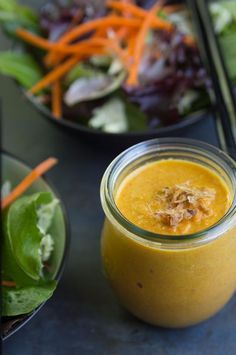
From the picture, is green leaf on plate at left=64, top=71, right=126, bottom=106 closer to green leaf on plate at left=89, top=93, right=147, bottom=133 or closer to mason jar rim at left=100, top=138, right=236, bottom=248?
green leaf on plate at left=89, top=93, right=147, bottom=133

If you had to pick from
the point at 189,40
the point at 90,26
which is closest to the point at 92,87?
the point at 90,26

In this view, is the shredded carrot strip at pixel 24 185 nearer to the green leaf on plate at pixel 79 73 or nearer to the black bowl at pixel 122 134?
the black bowl at pixel 122 134

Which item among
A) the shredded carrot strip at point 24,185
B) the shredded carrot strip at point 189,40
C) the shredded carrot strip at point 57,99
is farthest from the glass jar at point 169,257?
the shredded carrot strip at point 189,40

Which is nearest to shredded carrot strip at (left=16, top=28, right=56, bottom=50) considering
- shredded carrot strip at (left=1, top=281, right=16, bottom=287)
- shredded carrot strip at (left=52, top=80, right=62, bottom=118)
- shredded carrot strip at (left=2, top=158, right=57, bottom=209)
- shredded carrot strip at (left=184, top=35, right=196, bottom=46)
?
shredded carrot strip at (left=52, top=80, right=62, bottom=118)

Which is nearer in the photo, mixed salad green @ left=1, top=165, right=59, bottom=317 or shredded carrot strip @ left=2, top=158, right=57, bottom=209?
mixed salad green @ left=1, top=165, right=59, bottom=317

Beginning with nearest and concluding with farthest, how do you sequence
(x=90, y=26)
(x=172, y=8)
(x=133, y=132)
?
(x=133, y=132) → (x=90, y=26) → (x=172, y=8)

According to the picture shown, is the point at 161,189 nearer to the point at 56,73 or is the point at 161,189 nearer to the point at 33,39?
the point at 56,73
